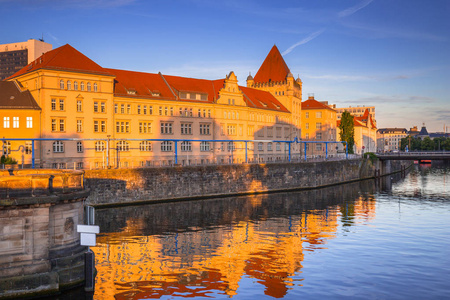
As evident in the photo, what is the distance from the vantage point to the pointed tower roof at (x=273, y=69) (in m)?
119

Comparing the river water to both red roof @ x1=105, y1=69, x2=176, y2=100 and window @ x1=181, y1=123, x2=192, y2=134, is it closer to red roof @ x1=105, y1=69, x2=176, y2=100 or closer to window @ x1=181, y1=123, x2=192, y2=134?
red roof @ x1=105, y1=69, x2=176, y2=100

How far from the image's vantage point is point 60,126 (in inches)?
2594

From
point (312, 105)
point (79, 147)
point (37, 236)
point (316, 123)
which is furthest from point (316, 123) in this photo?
point (37, 236)

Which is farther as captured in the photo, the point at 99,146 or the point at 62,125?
the point at 99,146

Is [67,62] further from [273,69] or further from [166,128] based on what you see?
[273,69]

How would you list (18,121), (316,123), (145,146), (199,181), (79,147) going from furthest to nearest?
1. (316,123)
2. (145,146)
3. (79,147)
4. (18,121)
5. (199,181)

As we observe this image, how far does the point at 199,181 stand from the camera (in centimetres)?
5928

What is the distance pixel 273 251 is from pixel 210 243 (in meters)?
5.02

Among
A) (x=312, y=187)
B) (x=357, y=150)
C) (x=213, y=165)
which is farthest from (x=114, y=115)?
(x=357, y=150)

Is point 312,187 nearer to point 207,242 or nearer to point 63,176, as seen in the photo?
point 207,242

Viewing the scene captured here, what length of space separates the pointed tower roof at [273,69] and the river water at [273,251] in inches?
2773

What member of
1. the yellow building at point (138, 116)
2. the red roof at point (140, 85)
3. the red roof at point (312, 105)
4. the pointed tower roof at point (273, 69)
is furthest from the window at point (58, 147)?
the red roof at point (312, 105)

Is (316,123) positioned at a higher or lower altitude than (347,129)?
higher

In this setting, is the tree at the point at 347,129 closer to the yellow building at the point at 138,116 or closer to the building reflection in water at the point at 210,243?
the yellow building at the point at 138,116
